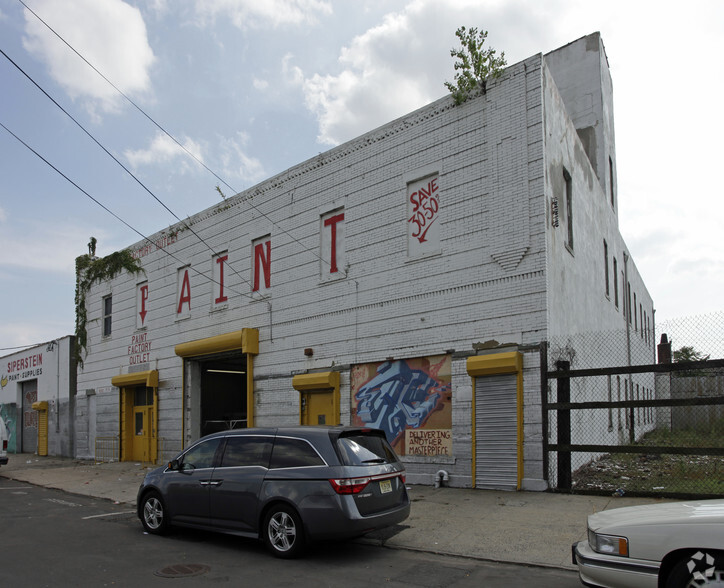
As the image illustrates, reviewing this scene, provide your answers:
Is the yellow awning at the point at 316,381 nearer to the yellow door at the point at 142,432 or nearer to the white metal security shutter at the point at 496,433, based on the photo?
the white metal security shutter at the point at 496,433

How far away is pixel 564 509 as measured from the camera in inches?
372

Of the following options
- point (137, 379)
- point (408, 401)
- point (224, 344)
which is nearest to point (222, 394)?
point (137, 379)

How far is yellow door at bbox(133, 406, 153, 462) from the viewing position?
Answer: 21531 millimetres

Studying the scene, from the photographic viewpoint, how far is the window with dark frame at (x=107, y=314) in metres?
25.1

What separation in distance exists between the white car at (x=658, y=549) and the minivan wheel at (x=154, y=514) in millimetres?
5905

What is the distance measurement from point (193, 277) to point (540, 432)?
42.3 feet

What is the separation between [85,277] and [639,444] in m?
22.5

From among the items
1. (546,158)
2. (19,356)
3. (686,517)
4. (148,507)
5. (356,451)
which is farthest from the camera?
(19,356)

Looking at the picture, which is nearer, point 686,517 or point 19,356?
point 686,517

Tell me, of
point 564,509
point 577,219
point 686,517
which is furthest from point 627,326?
point 686,517

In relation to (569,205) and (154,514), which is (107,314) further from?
(569,205)

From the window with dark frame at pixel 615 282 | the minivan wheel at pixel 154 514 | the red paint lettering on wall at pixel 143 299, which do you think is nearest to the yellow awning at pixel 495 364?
the minivan wheel at pixel 154 514

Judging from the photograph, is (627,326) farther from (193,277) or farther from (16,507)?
(16,507)

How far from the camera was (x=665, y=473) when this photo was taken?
12875 mm
